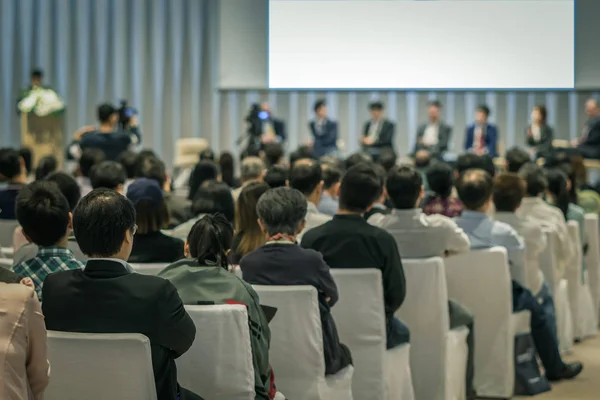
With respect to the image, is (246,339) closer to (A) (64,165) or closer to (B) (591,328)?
(B) (591,328)

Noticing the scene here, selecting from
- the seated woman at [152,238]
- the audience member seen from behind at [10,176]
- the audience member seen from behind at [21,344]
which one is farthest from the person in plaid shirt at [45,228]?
the audience member seen from behind at [10,176]

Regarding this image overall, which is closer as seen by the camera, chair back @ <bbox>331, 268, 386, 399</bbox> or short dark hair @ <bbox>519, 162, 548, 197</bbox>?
chair back @ <bbox>331, 268, 386, 399</bbox>

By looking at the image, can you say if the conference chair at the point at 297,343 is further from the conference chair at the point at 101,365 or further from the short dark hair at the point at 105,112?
the short dark hair at the point at 105,112

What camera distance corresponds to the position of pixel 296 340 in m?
3.33

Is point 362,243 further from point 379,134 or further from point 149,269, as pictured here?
point 379,134

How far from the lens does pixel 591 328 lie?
6117 mm

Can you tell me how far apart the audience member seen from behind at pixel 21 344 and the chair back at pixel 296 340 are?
3.57 feet

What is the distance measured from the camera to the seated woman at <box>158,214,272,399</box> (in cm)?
296

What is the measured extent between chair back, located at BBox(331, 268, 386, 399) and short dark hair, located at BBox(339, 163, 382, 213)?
331mm

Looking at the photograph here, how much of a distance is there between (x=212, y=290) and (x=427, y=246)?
1507 mm

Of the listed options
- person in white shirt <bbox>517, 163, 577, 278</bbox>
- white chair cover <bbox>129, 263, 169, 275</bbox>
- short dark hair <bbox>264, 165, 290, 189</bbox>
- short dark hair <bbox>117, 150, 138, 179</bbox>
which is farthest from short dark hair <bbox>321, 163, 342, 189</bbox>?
white chair cover <bbox>129, 263, 169, 275</bbox>

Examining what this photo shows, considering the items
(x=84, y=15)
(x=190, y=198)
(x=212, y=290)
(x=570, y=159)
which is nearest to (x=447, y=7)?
(x=570, y=159)

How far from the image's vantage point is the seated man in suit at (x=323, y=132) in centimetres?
1217

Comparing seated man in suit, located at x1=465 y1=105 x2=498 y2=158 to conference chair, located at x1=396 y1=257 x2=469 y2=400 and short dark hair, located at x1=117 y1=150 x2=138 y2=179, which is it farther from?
conference chair, located at x1=396 y1=257 x2=469 y2=400
